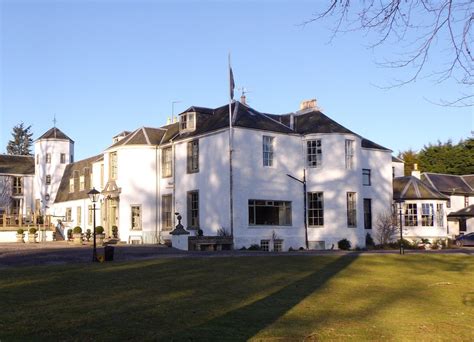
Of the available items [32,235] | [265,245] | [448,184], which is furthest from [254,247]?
[448,184]

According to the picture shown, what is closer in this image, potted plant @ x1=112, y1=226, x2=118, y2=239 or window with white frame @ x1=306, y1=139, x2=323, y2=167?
window with white frame @ x1=306, y1=139, x2=323, y2=167

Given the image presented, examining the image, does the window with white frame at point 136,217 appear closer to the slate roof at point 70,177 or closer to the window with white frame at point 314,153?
the slate roof at point 70,177

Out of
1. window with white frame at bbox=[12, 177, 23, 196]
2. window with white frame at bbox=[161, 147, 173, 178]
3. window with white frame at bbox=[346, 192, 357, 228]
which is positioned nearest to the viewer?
window with white frame at bbox=[346, 192, 357, 228]

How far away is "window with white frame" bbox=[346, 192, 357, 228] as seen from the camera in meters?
37.3

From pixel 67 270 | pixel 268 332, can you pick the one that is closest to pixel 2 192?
pixel 67 270

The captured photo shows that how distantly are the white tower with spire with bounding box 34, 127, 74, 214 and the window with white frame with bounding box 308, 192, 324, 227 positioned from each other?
108 ft

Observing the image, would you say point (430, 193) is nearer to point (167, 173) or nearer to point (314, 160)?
point (314, 160)

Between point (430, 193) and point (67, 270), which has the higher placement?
point (430, 193)

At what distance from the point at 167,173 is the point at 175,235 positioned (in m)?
8.11

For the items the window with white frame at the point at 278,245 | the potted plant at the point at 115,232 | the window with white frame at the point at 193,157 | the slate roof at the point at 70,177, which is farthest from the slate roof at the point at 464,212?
the slate roof at the point at 70,177

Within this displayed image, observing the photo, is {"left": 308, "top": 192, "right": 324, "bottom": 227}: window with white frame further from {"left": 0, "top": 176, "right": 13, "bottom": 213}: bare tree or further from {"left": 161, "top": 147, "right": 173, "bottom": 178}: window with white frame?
{"left": 0, "top": 176, "right": 13, "bottom": 213}: bare tree

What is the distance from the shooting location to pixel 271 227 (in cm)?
3525

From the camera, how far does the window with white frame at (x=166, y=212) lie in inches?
1556

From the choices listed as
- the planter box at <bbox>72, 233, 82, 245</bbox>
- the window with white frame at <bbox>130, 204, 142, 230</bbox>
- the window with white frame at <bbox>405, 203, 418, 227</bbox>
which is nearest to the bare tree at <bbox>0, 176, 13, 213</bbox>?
the window with white frame at <bbox>130, 204, 142, 230</bbox>
